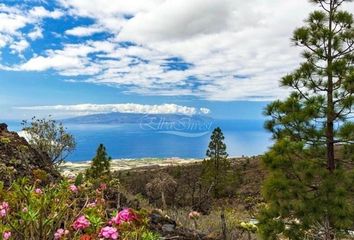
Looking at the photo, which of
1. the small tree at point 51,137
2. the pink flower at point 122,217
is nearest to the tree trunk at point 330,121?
the pink flower at point 122,217

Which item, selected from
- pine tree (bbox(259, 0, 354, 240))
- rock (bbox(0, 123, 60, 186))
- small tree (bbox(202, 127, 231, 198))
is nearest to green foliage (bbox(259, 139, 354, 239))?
pine tree (bbox(259, 0, 354, 240))

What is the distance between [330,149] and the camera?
12867 millimetres

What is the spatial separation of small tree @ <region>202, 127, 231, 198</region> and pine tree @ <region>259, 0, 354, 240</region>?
39680 millimetres

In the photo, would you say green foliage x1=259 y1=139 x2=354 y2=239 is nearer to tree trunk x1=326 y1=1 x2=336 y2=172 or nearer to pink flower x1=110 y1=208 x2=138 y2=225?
tree trunk x1=326 y1=1 x2=336 y2=172

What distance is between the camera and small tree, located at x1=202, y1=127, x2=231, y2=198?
53094 millimetres

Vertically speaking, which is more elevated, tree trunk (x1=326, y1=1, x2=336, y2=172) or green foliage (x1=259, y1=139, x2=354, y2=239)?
tree trunk (x1=326, y1=1, x2=336, y2=172)

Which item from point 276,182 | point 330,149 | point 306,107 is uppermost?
point 306,107

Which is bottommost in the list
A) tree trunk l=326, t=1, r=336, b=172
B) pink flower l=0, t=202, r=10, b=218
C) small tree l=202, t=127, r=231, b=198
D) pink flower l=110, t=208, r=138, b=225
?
small tree l=202, t=127, r=231, b=198

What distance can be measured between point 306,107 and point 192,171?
198 ft

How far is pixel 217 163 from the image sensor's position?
185ft

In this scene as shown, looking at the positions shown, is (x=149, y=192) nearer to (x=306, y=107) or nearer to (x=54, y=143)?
(x=54, y=143)

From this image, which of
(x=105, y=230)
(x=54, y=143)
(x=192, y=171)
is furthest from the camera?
(x=192, y=171)

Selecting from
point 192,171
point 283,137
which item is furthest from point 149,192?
point 192,171

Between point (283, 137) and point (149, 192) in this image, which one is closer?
point (283, 137)
